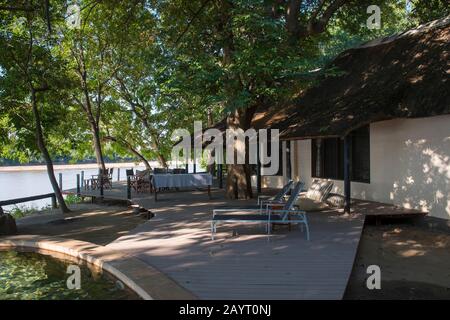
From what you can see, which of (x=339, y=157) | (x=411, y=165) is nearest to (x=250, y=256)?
(x=411, y=165)

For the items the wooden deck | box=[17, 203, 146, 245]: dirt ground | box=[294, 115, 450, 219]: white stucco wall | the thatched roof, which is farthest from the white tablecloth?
box=[294, 115, 450, 219]: white stucco wall

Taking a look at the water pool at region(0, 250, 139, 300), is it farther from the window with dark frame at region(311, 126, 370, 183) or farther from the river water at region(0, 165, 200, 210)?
the river water at region(0, 165, 200, 210)

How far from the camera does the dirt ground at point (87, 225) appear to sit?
1005 cm

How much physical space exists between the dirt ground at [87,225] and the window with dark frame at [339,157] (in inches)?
254

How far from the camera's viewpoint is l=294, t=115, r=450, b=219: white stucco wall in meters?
9.80

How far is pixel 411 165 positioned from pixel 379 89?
206 cm

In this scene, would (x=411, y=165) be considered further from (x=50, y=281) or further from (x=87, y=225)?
(x=50, y=281)

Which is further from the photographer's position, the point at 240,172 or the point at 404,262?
the point at 240,172

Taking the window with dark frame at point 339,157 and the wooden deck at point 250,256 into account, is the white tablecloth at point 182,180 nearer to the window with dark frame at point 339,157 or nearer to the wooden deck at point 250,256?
the window with dark frame at point 339,157

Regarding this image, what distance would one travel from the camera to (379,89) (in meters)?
11.3

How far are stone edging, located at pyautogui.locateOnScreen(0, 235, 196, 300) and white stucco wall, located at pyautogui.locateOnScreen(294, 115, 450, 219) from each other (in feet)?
22.5
